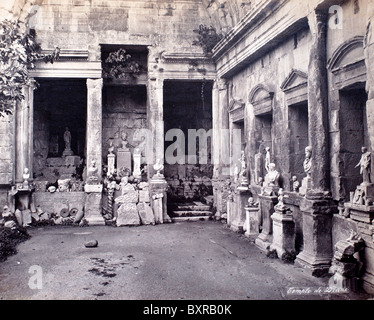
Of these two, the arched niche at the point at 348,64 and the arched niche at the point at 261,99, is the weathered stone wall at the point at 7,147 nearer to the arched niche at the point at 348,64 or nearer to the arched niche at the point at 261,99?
the arched niche at the point at 261,99

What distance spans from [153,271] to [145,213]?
477cm

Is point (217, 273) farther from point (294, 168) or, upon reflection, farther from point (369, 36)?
point (369, 36)

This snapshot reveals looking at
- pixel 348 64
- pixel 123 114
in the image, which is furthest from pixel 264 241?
pixel 123 114

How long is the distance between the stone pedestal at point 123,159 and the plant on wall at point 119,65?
2.97m

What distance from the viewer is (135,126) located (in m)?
14.6

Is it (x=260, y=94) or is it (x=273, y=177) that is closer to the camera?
(x=273, y=177)

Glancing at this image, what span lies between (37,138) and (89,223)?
18.0 feet

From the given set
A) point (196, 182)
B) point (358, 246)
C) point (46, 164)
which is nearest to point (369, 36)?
point (358, 246)

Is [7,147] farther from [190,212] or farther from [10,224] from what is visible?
[190,212]

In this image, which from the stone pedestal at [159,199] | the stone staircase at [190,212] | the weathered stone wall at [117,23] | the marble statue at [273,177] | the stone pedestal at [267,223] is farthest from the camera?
the weathered stone wall at [117,23]

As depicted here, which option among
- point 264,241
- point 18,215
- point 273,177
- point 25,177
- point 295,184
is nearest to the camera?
point 295,184

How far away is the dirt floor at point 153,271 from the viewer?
490 centimetres

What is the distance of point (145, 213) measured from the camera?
10.6 meters

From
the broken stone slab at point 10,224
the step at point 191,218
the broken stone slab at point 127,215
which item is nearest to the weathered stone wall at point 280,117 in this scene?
the step at point 191,218
